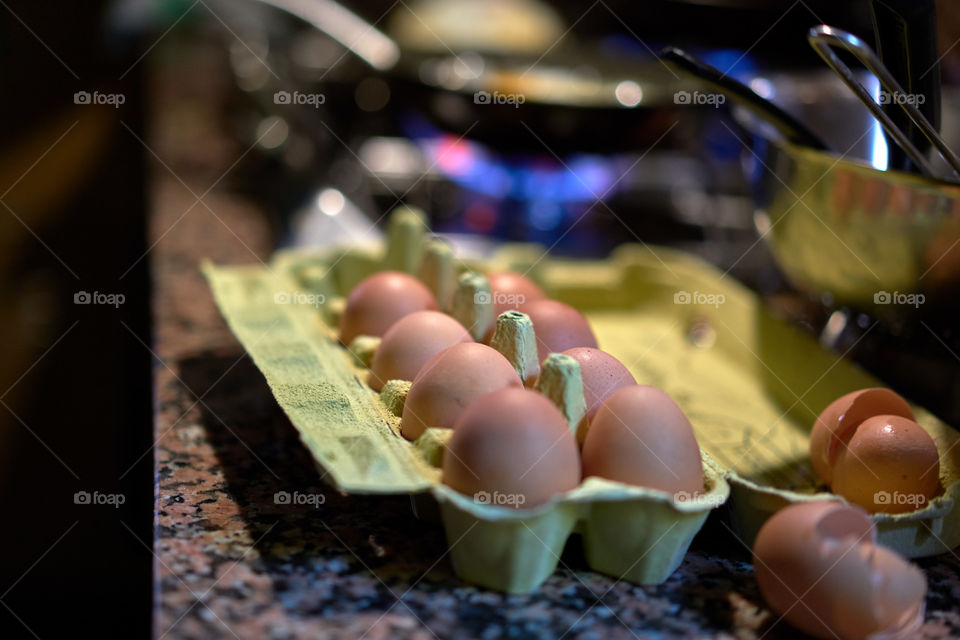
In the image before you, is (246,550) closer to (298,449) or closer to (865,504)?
(298,449)

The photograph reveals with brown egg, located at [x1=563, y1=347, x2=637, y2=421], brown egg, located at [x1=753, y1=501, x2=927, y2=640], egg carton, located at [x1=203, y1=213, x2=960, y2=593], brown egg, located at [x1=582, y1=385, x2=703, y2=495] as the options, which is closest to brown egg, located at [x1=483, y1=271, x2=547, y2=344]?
egg carton, located at [x1=203, y1=213, x2=960, y2=593]

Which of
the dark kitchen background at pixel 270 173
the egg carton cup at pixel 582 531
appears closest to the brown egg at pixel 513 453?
the egg carton cup at pixel 582 531

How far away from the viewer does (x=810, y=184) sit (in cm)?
98

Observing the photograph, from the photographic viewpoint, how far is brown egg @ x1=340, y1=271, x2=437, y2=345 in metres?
0.93

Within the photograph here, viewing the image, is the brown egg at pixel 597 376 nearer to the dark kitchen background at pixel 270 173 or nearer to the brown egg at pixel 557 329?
the brown egg at pixel 557 329

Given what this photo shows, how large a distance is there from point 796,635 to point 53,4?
1.69 meters

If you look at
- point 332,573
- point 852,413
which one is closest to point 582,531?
point 332,573

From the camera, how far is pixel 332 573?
2.10 ft

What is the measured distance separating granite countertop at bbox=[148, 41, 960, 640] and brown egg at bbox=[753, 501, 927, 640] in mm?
38

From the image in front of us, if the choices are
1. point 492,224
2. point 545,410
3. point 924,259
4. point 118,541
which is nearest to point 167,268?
point 118,541

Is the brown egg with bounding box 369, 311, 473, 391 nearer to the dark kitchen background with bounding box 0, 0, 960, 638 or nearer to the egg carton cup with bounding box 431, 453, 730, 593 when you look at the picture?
the egg carton cup with bounding box 431, 453, 730, 593

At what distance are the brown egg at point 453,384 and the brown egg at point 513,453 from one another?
67mm

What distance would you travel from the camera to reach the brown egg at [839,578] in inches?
22.5

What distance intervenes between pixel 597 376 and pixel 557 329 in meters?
0.12
